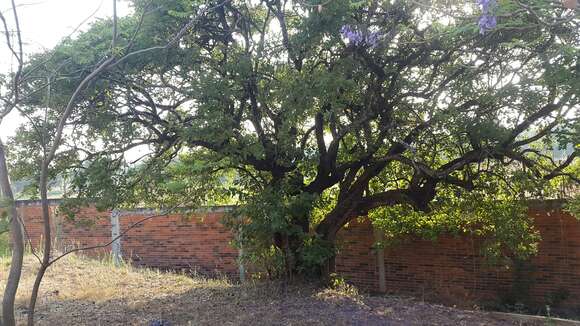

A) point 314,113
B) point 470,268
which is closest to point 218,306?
point 314,113

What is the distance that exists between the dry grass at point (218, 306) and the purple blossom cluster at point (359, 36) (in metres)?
3.26

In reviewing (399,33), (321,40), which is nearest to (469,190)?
(399,33)

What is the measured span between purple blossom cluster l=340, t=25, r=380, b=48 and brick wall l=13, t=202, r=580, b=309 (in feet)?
13.1

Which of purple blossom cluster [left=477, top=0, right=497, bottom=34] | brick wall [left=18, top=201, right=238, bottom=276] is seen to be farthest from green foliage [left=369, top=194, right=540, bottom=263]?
purple blossom cluster [left=477, top=0, right=497, bottom=34]

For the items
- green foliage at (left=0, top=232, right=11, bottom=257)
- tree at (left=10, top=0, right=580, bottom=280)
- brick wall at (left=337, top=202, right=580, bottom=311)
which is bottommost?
brick wall at (left=337, top=202, right=580, bottom=311)

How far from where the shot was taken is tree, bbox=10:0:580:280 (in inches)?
265

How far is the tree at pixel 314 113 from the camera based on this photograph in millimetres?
6738

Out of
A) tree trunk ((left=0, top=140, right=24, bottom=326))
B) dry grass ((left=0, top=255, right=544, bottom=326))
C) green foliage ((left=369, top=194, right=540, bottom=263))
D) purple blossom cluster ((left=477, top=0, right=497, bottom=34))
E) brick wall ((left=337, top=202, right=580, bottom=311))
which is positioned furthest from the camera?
brick wall ((left=337, top=202, right=580, bottom=311))

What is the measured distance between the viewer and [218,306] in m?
7.43

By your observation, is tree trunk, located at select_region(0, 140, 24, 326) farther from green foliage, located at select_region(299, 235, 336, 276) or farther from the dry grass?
green foliage, located at select_region(299, 235, 336, 276)

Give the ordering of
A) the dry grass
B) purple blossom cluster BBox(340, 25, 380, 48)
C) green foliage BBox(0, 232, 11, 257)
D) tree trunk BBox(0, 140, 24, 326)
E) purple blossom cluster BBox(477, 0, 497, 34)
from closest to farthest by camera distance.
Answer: purple blossom cluster BBox(477, 0, 497, 34)
tree trunk BBox(0, 140, 24, 326)
purple blossom cluster BBox(340, 25, 380, 48)
the dry grass
green foliage BBox(0, 232, 11, 257)

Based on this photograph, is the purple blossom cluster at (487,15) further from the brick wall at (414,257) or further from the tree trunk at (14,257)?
the brick wall at (414,257)

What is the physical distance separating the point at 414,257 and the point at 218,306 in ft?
18.9

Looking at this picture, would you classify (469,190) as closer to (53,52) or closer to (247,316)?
(247,316)
